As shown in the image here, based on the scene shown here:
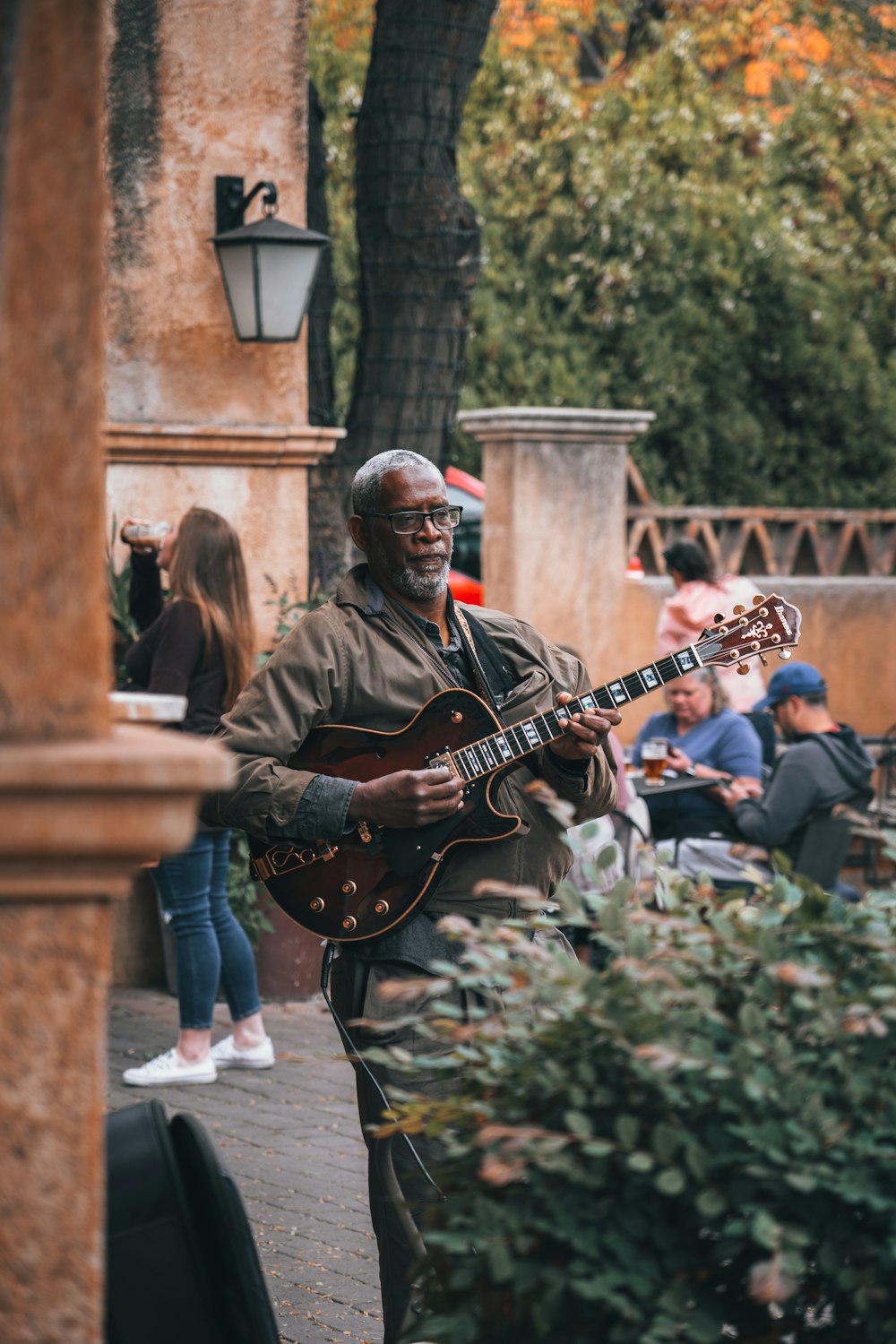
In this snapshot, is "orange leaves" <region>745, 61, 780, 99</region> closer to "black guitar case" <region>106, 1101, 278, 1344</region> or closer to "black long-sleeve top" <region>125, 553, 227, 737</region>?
"black long-sleeve top" <region>125, 553, 227, 737</region>

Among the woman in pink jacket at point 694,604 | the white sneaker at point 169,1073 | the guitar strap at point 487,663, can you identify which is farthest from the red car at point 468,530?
the guitar strap at point 487,663

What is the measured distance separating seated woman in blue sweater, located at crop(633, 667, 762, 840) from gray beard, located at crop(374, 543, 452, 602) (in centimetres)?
348

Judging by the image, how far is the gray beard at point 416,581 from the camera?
407 cm

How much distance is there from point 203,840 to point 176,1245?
12.6ft

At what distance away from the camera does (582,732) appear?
3.93 m

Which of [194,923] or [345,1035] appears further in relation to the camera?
[194,923]

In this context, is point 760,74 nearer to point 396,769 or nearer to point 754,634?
point 754,634

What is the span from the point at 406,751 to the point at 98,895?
206 centimetres

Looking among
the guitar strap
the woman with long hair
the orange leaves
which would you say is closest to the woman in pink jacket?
the woman with long hair

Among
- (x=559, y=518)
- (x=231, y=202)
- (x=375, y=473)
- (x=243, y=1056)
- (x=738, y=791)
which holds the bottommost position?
(x=243, y=1056)

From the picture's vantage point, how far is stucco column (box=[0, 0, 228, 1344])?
192 centimetres

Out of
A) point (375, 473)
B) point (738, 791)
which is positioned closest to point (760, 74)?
point (738, 791)

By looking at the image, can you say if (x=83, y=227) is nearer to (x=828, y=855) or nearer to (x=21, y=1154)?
(x=21, y=1154)

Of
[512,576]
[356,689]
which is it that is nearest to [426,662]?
[356,689]
